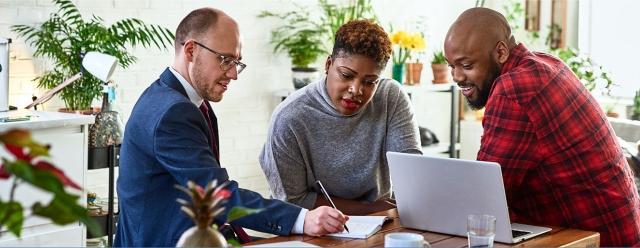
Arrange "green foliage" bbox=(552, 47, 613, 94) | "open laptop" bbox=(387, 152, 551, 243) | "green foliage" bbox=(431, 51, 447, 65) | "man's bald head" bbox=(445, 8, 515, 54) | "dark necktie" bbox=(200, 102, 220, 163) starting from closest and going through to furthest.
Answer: "open laptop" bbox=(387, 152, 551, 243) → "dark necktie" bbox=(200, 102, 220, 163) → "man's bald head" bbox=(445, 8, 515, 54) → "green foliage" bbox=(552, 47, 613, 94) → "green foliage" bbox=(431, 51, 447, 65)

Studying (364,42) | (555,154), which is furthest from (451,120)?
(555,154)

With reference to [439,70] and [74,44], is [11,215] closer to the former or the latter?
[74,44]

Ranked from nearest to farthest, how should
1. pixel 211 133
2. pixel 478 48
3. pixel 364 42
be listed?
pixel 211 133
pixel 478 48
pixel 364 42

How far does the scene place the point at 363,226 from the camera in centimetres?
268

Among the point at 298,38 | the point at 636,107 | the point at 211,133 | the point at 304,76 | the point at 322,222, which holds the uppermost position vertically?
the point at 298,38

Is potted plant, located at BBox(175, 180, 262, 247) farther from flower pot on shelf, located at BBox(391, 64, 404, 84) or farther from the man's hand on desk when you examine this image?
flower pot on shelf, located at BBox(391, 64, 404, 84)

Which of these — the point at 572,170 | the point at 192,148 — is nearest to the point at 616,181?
the point at 572,170

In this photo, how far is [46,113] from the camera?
406cm

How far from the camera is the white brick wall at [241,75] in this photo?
4602 millimetres

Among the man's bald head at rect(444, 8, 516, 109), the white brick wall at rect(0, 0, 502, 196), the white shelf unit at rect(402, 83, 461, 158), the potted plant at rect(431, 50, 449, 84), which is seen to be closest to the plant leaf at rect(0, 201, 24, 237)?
the man's bald head at rect(444, 8, 516, 109)

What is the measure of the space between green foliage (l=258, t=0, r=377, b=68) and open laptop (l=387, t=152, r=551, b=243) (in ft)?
10.2

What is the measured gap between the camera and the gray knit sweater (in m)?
3.20

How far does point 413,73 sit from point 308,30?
0.83 meters

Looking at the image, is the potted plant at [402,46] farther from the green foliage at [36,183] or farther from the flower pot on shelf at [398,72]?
the green foliage at [36,183]
